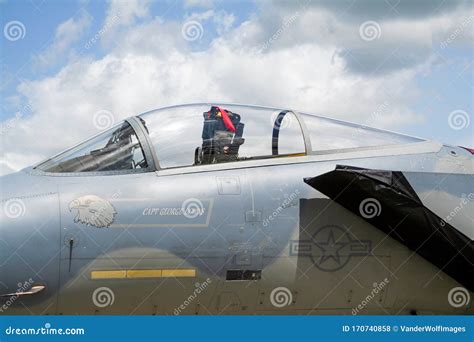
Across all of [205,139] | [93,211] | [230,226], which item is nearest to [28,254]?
[93,211]

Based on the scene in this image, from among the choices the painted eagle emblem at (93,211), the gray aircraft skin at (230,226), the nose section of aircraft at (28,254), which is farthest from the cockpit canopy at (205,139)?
the nose section of aircraft at (28,254)

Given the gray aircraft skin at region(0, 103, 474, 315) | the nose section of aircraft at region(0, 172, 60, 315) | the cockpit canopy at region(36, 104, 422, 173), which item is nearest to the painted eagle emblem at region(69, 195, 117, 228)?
the gray aircraft skin at region(0, 103, 474, 315)

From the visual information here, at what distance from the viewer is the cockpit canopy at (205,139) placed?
7137mm

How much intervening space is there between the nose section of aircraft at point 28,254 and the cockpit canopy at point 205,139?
0.75 metres

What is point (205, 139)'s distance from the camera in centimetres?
736

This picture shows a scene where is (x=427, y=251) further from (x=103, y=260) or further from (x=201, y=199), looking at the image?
(x=103, y=260)

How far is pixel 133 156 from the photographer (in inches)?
283

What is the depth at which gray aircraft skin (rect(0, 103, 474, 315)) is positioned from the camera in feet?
21.3

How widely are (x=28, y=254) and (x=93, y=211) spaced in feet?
2.55

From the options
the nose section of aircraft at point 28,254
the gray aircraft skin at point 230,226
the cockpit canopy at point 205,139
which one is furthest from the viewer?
the cockpit canopy at point 205,139

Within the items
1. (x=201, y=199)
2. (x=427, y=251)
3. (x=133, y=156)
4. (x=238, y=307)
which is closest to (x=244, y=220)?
(x=201, y=199)

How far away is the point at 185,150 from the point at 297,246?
5.58 feet

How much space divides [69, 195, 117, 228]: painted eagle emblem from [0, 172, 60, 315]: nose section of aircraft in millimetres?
215

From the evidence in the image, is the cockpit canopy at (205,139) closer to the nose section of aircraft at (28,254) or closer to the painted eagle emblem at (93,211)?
the painted eagle emblem at (93,211)
